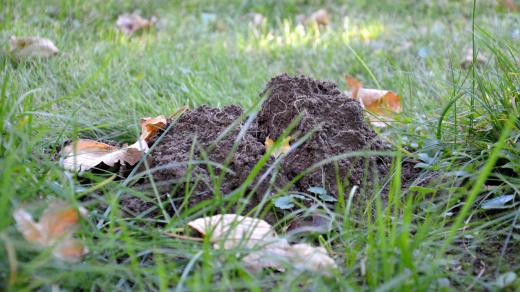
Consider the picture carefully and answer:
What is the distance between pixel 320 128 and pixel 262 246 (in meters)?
0.55

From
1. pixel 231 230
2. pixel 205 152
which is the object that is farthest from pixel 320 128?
pixel 231 230

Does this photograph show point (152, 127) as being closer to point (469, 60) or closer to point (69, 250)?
point (69, 250)

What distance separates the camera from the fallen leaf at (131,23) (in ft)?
13.8

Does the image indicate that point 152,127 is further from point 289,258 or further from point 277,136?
point 289,258

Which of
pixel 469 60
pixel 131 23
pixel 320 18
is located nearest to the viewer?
pixel 469 60

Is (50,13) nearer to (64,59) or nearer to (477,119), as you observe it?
(64,59)

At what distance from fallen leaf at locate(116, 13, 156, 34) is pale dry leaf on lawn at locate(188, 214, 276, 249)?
117 inches

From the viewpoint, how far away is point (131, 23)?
4.29m

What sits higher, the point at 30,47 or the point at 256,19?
the point at 30,47

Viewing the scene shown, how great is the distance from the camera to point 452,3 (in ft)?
15.5

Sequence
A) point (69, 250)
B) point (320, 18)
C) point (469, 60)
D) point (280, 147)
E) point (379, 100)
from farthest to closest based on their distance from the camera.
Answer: point (320, 18)
point (469, 60)
point (379, 100)
point (280, 147)
point (69, 250)

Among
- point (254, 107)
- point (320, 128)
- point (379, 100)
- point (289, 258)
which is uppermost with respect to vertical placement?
point (254, 107)

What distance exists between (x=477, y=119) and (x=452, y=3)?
306 centimetres

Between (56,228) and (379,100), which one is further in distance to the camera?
(379,100)
